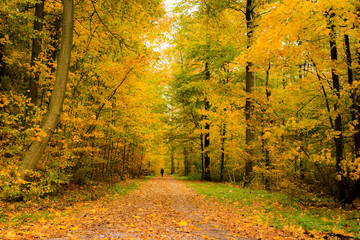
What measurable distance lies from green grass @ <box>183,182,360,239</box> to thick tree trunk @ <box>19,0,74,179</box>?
583cm

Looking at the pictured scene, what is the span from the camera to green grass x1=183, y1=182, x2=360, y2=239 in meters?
5.07

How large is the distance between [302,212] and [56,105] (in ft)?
23.6

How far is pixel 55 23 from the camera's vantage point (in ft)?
33.7

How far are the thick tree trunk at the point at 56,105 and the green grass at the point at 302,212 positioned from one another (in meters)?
5.83

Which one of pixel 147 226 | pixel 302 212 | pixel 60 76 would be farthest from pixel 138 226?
pixel 302 212

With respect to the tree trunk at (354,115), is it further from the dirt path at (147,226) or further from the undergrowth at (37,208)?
the undergrowth at (37,208)

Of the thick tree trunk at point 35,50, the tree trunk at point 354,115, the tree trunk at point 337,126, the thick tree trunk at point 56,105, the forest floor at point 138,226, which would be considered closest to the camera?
the forest floor at point 138,226

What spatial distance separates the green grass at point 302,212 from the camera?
507cm

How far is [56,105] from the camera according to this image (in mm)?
6293

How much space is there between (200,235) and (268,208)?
3.62m

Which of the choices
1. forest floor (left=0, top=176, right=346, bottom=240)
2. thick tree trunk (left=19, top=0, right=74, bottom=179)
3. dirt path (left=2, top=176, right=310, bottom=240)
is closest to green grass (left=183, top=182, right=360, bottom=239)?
forest floor (left=0, top=176, right=346, bottom=240)

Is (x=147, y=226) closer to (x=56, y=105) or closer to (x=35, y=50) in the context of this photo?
(x=56, y=105)

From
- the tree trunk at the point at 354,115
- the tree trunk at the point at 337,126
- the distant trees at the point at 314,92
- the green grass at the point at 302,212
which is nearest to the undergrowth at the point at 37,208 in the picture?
the green grass at the point at 302,212

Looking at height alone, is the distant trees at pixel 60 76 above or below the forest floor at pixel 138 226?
above
